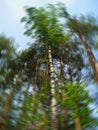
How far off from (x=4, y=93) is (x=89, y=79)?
504 centimetres

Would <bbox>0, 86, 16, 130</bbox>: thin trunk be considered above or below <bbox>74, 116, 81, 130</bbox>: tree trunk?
below

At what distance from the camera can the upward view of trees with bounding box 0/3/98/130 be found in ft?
50.4

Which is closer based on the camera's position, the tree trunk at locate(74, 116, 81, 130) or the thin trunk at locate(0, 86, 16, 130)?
the tree trunk at locate(74, 116, 81, 130)

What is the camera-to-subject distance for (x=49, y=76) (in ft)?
62.1

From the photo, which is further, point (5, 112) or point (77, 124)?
point (5, 112)

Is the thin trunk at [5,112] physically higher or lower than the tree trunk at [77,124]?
lower

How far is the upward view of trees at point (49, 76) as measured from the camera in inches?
605

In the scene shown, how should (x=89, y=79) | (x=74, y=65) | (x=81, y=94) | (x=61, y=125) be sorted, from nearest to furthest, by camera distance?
(x=81, y=94), (x=61, y=125), (x=89, y=79), (x=74, y=65)

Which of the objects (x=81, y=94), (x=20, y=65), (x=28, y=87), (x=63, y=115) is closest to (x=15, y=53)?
(x=20, y=65)

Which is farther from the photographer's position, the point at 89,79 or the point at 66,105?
the point at 89,79

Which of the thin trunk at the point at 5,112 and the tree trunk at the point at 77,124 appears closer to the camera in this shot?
the tree trunk at the point at 77,124

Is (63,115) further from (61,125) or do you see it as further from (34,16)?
(34,16)

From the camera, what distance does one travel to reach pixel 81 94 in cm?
1512

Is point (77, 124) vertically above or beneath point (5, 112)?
above
